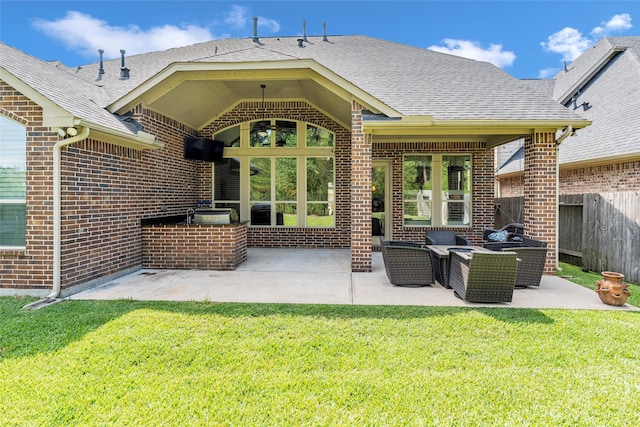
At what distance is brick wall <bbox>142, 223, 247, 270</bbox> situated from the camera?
23.9 ft

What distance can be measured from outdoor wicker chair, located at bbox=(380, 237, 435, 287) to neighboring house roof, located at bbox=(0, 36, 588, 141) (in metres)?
2.73

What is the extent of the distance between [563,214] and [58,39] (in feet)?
61.6

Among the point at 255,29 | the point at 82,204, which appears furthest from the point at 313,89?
the point at 82,204

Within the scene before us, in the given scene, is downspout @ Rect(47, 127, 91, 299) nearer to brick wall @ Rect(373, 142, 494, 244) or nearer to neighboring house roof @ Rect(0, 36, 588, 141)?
neighboring house roof @ Rect(0, 36, 588, 141)

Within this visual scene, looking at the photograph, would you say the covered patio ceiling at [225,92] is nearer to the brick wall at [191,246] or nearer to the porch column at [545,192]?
the brick wall at [191,246]

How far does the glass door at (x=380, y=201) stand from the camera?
10.3 metres

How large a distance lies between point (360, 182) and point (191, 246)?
3.88m

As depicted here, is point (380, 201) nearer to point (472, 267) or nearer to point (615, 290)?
point (472, 267)

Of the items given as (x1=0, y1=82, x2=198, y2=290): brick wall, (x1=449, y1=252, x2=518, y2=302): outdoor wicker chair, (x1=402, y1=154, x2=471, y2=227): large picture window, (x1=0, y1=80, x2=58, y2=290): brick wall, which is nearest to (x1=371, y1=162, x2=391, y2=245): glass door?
(x1=402, y1=154, x2=471, y2=227): large picture window

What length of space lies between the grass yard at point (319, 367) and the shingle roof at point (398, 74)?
4.46 metres

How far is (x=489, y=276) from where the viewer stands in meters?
4.82

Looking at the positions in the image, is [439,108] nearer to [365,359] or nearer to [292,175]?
[292,175]

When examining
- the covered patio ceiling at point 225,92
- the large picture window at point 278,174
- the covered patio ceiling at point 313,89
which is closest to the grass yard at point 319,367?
the covered patio ceiling at point 313,89

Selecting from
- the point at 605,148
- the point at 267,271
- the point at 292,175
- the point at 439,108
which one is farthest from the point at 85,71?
the point at 605,148
